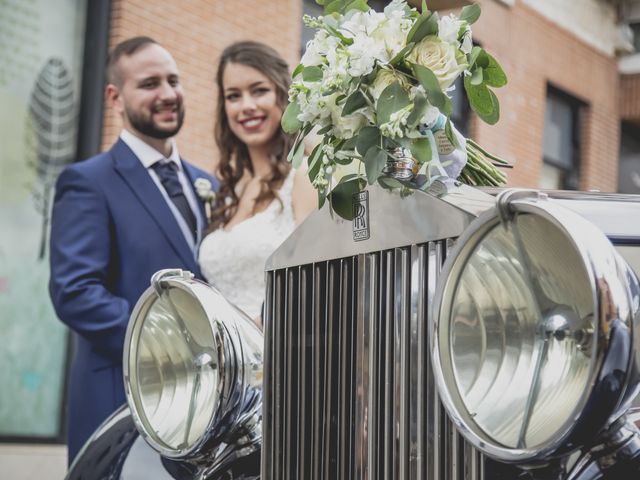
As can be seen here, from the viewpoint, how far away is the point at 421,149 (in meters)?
2.03

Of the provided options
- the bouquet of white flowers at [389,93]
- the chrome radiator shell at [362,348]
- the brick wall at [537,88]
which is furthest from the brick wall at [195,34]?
the bouquet of white flowers at [389,93]

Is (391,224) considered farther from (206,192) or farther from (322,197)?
(206,192)

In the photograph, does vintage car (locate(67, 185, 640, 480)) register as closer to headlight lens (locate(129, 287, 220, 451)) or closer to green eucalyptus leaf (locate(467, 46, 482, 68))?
headlight lens (locate(129, 287, 220, 451))

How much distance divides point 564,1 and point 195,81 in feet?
20.1

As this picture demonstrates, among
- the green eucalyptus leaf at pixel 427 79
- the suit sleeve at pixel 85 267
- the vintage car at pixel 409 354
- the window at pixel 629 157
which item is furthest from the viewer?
the window at pixel 629 157

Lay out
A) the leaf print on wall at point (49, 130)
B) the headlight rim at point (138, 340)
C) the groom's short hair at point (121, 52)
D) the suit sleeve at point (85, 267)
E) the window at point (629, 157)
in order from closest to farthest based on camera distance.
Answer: the headlight rim at point (138, 340) → the suit sleeve at point (85, 267) → the groom's short hair at point (121, 52) → the leaf print on wall at point (49, 130) → the window at point (629, 157)

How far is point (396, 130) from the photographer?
79.0 inches

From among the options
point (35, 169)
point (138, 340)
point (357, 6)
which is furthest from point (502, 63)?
point (357, 6)

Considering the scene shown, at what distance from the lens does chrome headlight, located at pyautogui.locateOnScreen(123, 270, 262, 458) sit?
7.77 ft

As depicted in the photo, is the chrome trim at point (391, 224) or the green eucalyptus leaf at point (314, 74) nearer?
the chrome trim at point (391, 224)

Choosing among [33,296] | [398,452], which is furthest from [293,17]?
[398,452]

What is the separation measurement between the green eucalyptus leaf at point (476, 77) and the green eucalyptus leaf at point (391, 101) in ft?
0.49

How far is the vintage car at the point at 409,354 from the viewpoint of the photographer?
1607 millimetres

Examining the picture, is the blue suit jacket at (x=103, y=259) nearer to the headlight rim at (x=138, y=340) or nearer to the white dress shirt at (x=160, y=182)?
the white dress shirt at (x=160, y=182)
